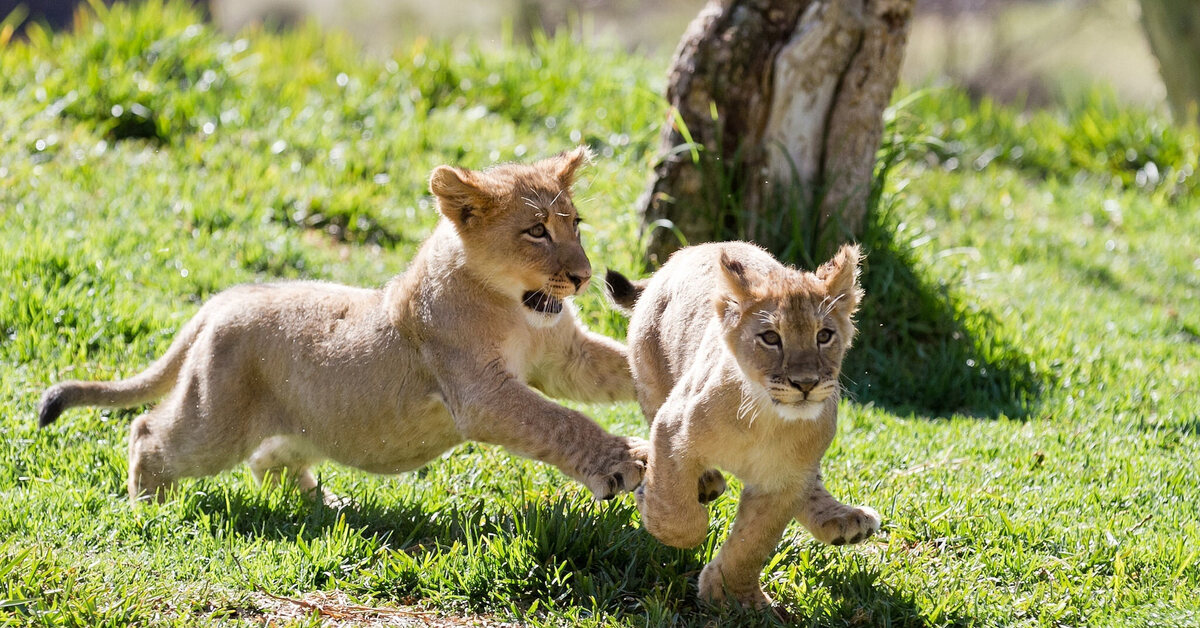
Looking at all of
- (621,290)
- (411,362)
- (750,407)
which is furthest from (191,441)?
(750,407)

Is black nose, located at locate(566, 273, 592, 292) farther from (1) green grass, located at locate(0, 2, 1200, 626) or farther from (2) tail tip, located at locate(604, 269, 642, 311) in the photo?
(1) green grass, located at locate(0, 2, 1200, 626)

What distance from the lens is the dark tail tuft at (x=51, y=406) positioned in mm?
5211

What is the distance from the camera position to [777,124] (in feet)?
24.6

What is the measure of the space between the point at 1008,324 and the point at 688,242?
81.7 inches

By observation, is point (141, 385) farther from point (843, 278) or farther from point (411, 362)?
point (843, 278)

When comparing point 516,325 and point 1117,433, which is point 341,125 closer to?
point 516,325

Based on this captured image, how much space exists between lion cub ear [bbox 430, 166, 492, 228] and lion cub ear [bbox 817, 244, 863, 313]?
1498 mm

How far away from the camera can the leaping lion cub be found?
4.88 m

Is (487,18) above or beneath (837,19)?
beneath

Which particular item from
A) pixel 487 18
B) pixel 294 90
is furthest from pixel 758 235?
pixel 487 18

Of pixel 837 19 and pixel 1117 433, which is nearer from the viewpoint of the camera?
pixel 1117 433

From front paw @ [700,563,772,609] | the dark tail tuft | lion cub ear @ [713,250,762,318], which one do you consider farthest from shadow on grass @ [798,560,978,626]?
the dark tail tuft

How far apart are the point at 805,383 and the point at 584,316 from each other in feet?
11.9

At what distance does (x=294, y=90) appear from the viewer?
10.4m
